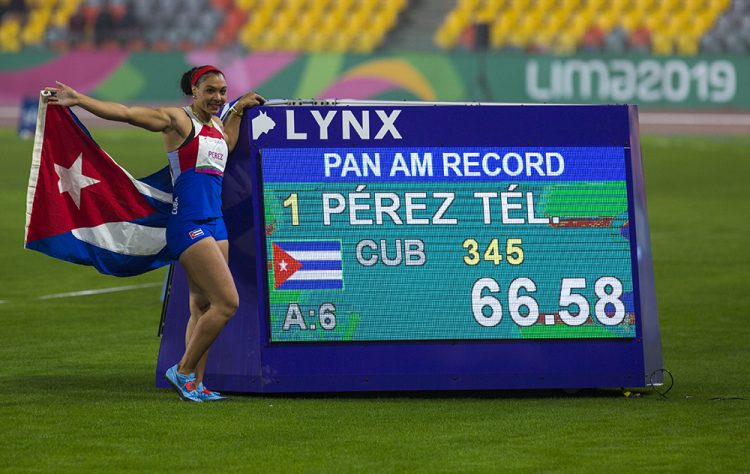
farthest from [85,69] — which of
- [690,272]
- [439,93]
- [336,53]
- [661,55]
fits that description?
[690,272]

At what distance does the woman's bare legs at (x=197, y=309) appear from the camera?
333 inches

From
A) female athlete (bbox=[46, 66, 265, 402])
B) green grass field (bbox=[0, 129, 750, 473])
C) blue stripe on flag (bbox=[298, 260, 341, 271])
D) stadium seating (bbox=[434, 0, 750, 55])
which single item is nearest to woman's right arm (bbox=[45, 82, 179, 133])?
female athlete (bbox=[46, 66, 265, 402])

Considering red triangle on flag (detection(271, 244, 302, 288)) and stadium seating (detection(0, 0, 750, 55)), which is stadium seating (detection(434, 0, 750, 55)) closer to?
stadium seating (detection(0, 0, 750, 55))

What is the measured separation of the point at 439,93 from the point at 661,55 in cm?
486

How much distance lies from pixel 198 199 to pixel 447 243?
4.63 feet

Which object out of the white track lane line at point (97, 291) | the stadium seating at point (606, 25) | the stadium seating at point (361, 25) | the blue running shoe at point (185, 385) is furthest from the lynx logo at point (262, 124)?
the stadium seating at point (361, 25)

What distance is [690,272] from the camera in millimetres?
14844

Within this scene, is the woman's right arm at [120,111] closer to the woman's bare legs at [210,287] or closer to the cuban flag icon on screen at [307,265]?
the woman's bare legs at [210,287]

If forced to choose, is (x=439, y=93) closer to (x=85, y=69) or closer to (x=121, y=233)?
(x=85, y=69)

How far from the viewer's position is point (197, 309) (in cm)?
853

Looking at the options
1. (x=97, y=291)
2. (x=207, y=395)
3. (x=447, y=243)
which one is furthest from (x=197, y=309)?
(x=97, y=291)

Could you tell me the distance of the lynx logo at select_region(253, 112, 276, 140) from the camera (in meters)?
8.59

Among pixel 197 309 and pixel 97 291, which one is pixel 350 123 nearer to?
pixel 197 309

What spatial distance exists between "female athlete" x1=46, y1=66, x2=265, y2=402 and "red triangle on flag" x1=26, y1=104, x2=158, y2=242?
45cm
